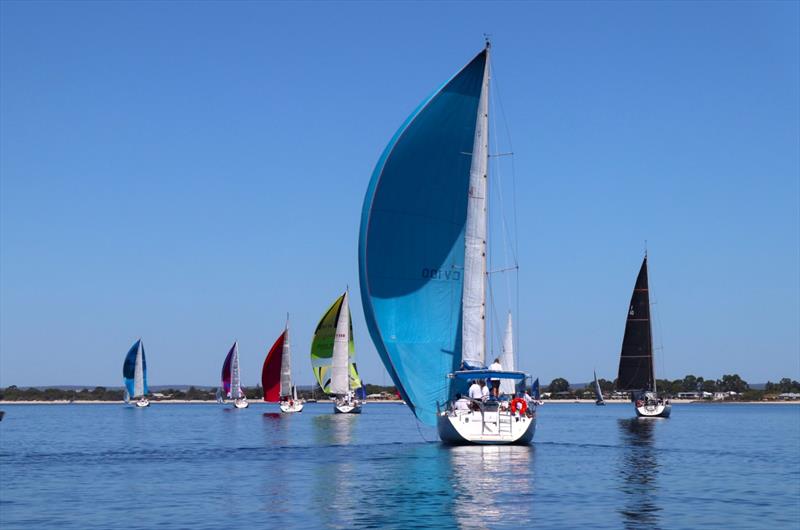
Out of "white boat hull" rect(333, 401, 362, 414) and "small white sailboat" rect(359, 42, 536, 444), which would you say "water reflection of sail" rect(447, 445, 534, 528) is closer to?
"small white sailboat" rect(359, 42, 536, 444)

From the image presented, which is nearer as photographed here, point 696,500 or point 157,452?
point 696,500

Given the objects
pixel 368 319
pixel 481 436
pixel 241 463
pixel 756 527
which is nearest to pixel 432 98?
pixel 368 319

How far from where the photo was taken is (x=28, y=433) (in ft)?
213

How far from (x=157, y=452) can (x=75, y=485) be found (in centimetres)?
1346

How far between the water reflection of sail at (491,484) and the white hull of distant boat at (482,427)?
0.43 m

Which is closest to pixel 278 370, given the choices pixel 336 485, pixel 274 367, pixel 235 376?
pixel 274 367

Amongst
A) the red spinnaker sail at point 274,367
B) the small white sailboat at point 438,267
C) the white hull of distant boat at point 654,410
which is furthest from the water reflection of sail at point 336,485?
the red spinnaker sail at point 274,367

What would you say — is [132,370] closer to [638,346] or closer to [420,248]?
[638,346]

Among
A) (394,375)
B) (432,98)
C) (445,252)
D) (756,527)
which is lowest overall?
(756,527)

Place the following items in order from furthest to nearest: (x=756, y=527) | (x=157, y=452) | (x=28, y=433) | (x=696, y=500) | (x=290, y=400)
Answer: (x=290, y=400) < (x=28, y=433) < (x=157, y=452) < (x=696, y=500) < (x=756, y=527)

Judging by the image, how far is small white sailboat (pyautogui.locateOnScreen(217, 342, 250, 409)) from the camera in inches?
4931

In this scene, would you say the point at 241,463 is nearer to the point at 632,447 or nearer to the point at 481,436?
the point at 481,436

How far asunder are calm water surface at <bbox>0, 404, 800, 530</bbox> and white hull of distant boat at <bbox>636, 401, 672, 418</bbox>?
4005cm

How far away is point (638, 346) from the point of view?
86.3m
